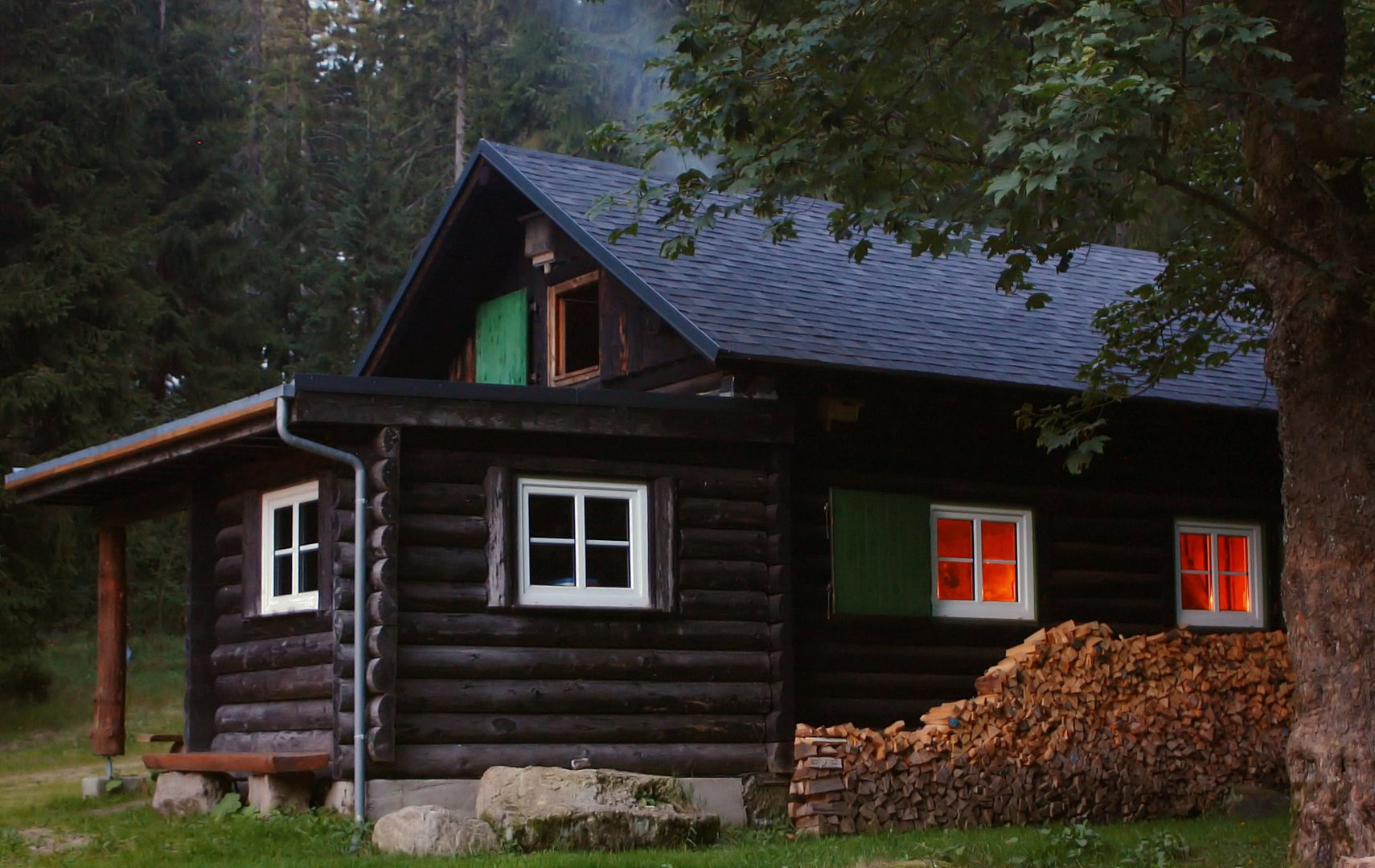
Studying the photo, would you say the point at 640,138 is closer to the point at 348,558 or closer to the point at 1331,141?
the point at 348,558

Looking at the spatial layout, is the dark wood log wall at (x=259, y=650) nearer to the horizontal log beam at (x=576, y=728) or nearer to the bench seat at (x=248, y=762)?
the bench seat at (x=248, y=762)

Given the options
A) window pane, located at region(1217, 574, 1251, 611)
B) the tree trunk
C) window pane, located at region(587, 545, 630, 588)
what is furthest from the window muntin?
the tree trunk

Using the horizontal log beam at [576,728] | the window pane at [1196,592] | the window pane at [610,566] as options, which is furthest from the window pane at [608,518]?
the window pane at [1196,592]

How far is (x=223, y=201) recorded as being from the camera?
3409 centimetres

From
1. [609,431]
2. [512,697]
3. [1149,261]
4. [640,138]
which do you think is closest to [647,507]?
[609,431]

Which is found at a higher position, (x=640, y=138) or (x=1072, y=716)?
(x=640, y=138)

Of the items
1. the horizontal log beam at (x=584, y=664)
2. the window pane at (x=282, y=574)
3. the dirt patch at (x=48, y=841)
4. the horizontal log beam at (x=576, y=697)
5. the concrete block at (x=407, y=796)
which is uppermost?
the window pane at (x=282, y=574)

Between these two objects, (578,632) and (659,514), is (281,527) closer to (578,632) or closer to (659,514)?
(578,632)

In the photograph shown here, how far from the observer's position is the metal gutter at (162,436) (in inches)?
490

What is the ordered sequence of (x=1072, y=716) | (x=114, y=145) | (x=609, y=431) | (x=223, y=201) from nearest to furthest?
(x=609, y=431)
(x=1072, y=716)
(x=114, y=145)
(x=223, y=201)

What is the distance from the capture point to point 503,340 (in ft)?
59.4

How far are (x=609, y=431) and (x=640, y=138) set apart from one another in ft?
7.61

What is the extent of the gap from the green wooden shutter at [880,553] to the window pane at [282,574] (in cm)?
446

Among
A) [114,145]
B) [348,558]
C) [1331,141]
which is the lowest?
[348,558]
